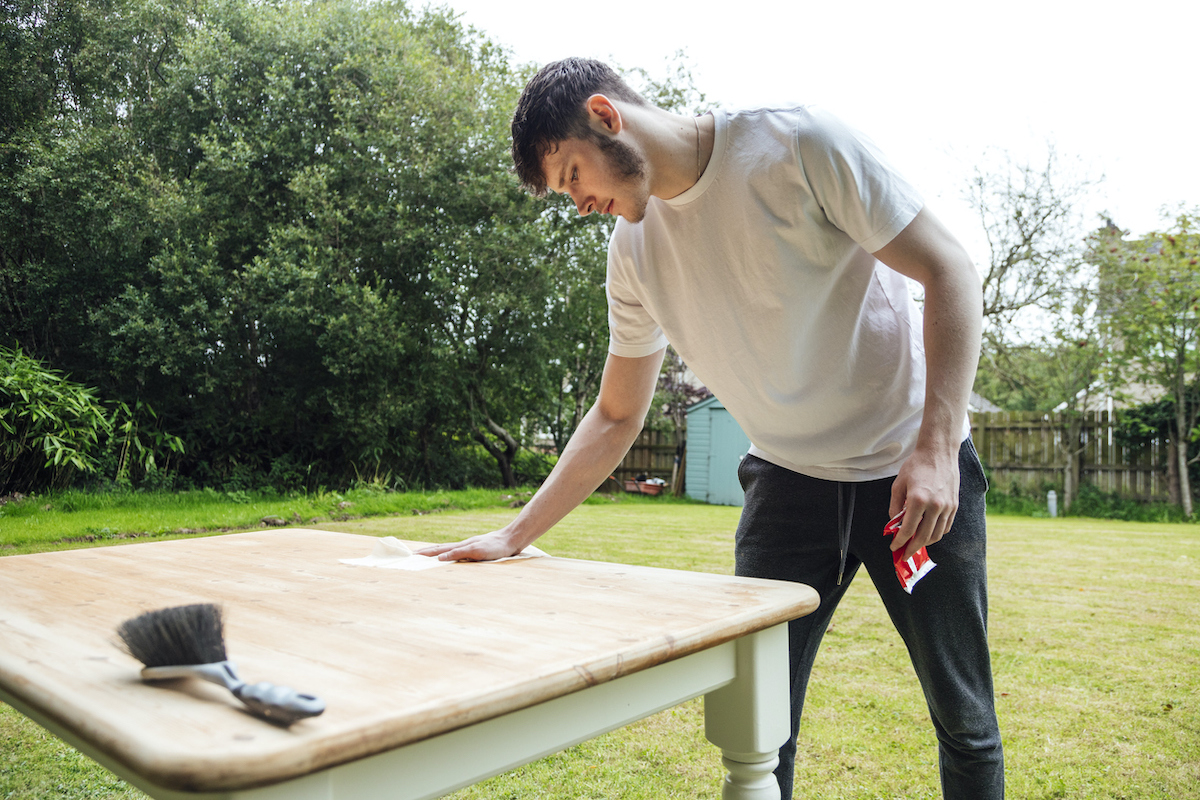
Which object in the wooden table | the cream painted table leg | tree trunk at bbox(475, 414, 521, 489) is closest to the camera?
the wooden table

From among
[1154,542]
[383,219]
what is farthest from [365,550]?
[383,219]

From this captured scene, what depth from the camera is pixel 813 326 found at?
1.30 meters

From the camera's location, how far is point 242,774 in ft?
1.50

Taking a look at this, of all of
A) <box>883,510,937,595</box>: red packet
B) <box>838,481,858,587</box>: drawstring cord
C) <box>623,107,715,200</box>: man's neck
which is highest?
<box>623,107,715,200</box>: man's neck

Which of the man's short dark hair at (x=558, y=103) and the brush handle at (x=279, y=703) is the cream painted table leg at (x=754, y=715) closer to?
the brush handle at (x=279, y=703)

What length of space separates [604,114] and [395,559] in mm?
847

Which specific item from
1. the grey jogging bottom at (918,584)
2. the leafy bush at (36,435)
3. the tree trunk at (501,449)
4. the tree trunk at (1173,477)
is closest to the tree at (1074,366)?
the tree trunk at (1173,477)

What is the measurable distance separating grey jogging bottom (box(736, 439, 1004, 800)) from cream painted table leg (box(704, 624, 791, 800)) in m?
0.44

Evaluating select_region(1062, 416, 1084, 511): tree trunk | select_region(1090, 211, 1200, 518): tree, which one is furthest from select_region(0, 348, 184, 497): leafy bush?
select_region(1090, 211, 1200, 518): tree

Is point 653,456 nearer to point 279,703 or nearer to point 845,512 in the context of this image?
point 845,512

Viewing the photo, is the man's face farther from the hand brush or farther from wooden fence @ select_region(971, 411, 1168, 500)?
wooden fence @ select_region(971, 411, 1168, 500)

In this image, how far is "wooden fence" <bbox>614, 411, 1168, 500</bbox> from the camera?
9.88 m

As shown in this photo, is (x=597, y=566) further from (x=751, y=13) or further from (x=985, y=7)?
(x=985, y=7)

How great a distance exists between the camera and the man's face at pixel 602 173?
128 centimetres
